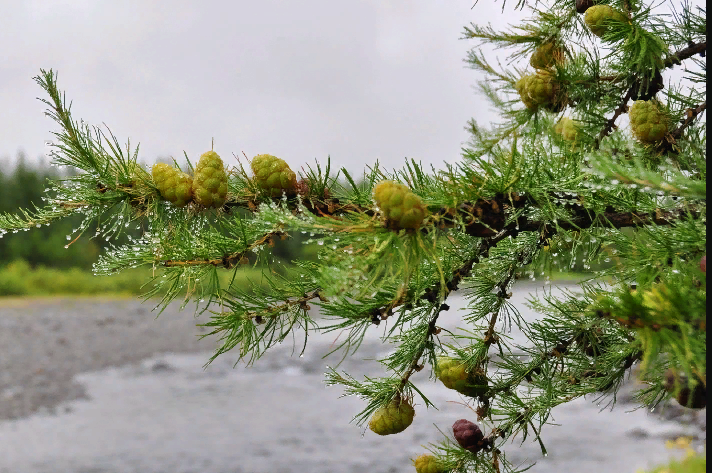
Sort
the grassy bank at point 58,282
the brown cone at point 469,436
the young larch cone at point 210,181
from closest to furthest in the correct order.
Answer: the young larch cone at point 210,181
the brown cone at point 469,436
the grassy bank at point 58,282

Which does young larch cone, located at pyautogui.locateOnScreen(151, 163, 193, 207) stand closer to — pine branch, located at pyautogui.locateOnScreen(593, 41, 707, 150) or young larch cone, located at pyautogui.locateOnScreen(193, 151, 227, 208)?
Answer: young larch cone, located at pyautogui.locateOnScreen(193, 151, 227, 208)

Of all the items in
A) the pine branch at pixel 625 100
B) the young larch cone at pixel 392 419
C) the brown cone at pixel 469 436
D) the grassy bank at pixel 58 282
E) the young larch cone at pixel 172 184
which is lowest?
the grassy bank at pixel 58 282

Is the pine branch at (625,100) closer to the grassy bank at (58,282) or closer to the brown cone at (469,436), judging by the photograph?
the brown cone at (469,436)

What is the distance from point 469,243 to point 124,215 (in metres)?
0.31

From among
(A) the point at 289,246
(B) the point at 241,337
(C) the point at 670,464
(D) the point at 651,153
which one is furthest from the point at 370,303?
(A) the point at 289,246

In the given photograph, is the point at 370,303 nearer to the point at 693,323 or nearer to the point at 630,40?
the point at 693,323

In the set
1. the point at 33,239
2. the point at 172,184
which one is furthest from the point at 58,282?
the point at 172,184

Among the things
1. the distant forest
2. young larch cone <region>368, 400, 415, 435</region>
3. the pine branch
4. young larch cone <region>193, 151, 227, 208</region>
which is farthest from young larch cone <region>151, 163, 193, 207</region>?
the distant forest

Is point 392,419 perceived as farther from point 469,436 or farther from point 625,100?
point 625,100

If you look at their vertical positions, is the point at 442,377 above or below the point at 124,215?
below

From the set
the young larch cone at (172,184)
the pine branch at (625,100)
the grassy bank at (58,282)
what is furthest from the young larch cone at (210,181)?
the grassy bank at (58,282)

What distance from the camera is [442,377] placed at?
1.92 ft

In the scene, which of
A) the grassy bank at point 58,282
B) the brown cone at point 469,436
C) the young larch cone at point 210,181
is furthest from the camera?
the grassy bank at point 58,282

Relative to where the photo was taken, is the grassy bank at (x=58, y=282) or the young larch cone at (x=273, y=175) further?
the grassy bank at (x=58, y=282)
